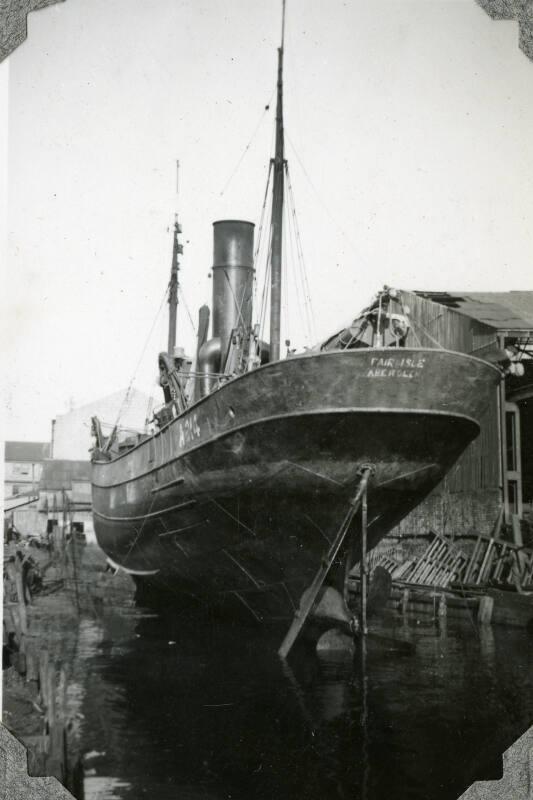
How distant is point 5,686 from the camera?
7910 millimetres

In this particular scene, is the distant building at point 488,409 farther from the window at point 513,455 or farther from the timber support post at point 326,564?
the timber support post at point 326,564

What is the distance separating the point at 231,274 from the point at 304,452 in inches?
214

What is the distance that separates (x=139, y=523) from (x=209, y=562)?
10.2 feet

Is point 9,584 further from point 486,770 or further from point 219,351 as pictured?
point 486,770

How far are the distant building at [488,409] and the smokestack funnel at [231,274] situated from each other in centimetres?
382

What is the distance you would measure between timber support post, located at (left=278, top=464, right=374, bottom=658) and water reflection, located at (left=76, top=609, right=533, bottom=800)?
52cm

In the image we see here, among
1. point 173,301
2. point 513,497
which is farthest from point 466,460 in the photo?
point 173,301

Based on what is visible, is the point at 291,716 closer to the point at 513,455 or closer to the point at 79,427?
the point at 513,455

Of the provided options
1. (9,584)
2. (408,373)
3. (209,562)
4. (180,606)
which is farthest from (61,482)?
(408,373)

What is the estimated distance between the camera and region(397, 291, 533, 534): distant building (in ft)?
46.9

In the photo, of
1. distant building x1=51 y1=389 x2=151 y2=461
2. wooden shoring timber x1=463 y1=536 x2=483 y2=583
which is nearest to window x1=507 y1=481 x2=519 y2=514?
wooden shoring timber x1=463 y1=536 x2=483 y2=583

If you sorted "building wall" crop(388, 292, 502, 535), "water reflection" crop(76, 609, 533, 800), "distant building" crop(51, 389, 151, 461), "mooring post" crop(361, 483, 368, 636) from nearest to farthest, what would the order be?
Result: "water reflection" crop(76, 609, 533, 800)
"mooring post" crop(361, 483, 368, 636)
"building wall" crop(388, 292, 502, 535)
"distant building" crop(51, 389, 151, 461)

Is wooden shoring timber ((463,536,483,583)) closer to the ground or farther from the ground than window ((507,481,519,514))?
closer to the ground

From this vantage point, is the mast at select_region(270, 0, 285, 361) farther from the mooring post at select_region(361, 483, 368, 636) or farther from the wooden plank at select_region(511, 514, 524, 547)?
the wooden plank at select_region(511, 514, 524, 547)
